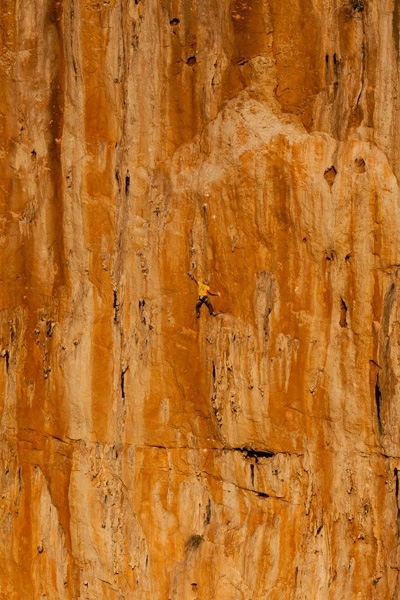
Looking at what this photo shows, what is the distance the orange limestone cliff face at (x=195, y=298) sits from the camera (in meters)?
5.23

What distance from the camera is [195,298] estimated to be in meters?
5.49

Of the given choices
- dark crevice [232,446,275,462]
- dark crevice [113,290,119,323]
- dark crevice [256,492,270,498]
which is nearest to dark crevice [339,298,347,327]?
dark crevice [232,446,275,462]

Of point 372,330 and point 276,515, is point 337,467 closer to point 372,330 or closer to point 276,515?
point 276,515

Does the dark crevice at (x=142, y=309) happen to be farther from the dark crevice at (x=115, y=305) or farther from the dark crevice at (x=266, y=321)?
the dark crevice at (x=266, y=321)

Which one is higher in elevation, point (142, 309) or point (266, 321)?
point (142, 309)

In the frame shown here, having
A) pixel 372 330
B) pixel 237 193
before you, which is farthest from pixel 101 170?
pixel 372 330

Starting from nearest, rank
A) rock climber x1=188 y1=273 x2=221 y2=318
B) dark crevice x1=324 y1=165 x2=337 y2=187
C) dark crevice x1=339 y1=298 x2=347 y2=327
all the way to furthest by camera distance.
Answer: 1. dark crevice x1=324 y1=165 x2=337 y2=187
2. dark crevice x1=339 y1=298 x2=347 y2=327
3. rock climber x1=188 y1=273 x2=221 y2=318

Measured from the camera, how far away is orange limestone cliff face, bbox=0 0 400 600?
5.23 meters

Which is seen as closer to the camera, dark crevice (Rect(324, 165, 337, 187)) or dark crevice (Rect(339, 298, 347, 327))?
dark crevice (Rect(324, 165, 337, 187))

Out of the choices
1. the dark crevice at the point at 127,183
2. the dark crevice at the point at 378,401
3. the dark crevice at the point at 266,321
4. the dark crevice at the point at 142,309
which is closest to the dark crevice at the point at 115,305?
the dark crevice at the point at 142,309

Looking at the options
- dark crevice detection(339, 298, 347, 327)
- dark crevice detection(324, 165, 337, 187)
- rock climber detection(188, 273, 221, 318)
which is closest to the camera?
dark crevice detection(324, 165, 337, 187)

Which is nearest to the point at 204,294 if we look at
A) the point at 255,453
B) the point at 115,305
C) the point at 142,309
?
the point at 142,309

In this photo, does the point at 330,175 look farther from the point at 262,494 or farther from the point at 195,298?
the point at 262,494

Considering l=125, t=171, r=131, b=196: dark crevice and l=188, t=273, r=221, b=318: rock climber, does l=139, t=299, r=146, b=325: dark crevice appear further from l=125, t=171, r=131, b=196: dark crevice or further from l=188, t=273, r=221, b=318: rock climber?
l=125, t=171, r=131, b=196: dark crevice
